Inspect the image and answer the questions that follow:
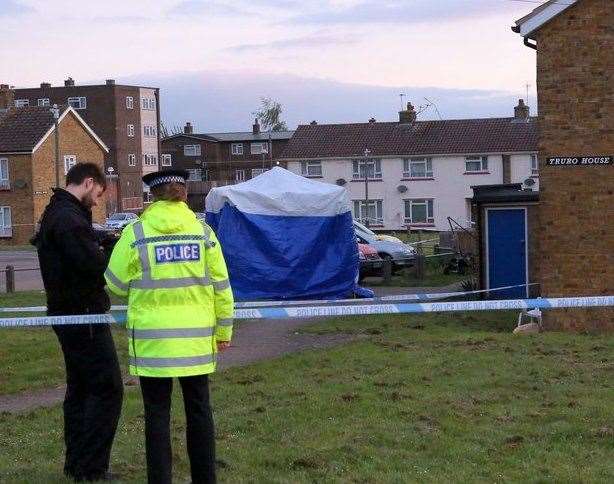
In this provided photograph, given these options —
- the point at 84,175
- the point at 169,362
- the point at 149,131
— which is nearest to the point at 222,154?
the point at 149,131

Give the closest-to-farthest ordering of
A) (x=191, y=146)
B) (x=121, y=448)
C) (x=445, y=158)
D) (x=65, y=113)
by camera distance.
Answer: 1. (x=121, y=448)
2. (x=65, y=113)
3. (x=445, y=158)
4. (x=191, y=146)

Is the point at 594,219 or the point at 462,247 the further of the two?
the point at 462,247

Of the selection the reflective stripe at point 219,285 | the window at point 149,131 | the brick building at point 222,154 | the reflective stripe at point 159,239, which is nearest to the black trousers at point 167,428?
the reflective stripe at point 219,285

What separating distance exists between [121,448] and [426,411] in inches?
101

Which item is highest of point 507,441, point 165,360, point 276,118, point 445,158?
point 276,118

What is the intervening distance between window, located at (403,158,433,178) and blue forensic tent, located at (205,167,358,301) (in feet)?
162

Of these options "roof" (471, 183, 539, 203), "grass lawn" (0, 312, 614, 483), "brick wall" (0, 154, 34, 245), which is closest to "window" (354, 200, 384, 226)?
"brick wall" (0, 154, 34, 245)

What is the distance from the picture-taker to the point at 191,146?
101875mm

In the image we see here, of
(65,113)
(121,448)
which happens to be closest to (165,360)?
(121,448)

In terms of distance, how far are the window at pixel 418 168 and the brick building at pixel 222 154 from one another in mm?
29432

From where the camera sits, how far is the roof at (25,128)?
205 ft

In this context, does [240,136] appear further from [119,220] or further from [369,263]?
[369,263]

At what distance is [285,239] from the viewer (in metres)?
21.7

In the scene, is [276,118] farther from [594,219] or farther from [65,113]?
[594,219]
